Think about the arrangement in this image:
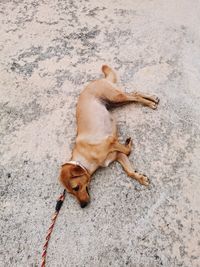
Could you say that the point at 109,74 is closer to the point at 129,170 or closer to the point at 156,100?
the point at 156,100

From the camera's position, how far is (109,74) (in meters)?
3.97

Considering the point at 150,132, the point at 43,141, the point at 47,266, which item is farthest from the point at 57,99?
the point at 47,266

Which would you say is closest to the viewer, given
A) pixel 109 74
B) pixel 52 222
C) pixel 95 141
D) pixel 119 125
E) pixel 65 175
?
pixel 65 175

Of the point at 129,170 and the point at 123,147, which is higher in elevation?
the point at 123,147

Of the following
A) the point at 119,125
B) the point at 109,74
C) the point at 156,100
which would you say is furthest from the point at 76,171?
the point at 109,74

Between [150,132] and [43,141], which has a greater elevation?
[150,132]

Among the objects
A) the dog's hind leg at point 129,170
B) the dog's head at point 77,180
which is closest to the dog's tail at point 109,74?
the dog's hind leg at point 129,170

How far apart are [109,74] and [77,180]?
144 cm

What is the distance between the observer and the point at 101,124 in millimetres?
3393

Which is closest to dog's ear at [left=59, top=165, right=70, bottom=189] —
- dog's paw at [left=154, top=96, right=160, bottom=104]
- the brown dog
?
the brown dog

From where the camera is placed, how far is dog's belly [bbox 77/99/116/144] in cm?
330

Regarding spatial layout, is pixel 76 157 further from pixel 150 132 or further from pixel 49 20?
pixel 49 20

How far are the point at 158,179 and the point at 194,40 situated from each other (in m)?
2.08

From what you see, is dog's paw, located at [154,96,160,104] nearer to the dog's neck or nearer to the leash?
the dog's neck
